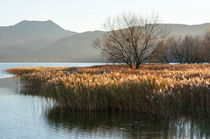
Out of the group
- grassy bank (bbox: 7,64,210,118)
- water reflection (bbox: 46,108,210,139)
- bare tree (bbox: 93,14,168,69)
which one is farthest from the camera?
bare tree (bbox: 93,14,168,69)

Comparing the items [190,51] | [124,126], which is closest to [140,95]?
[124,126]

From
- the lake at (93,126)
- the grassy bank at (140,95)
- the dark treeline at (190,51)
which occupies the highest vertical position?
the dark treeline at (190,51)

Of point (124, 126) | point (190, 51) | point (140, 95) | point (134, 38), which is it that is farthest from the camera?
point (190, 51)

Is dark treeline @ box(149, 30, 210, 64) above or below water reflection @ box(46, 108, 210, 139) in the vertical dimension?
above

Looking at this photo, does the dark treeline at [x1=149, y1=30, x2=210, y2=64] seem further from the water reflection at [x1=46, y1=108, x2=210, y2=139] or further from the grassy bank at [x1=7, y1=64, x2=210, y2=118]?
the water reflection at [x1=46, y1=108, x2=210, y2=139]

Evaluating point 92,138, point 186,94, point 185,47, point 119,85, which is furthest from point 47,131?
point 185,47

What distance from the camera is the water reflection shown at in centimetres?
955

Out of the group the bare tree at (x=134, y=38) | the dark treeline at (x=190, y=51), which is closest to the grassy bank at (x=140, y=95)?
the bare tree at (x=134, y=38)

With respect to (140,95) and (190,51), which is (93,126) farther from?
(190,51)

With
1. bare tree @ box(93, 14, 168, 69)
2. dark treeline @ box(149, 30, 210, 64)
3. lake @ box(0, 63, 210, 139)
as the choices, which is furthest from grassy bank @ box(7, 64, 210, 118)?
dark treeline @ box(149, 30, 210, 64)

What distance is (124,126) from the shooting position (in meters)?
10.7

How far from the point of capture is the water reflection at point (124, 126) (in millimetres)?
9547

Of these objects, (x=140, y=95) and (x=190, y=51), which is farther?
(x=190, y=51)

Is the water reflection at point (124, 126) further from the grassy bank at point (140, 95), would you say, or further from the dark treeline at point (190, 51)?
the dark treeline at point (190, 51)
